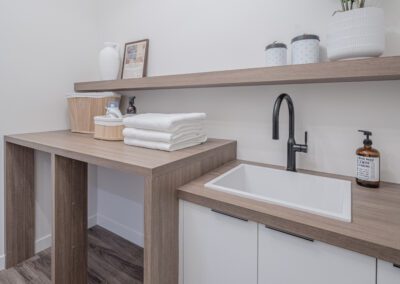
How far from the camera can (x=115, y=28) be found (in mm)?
1890

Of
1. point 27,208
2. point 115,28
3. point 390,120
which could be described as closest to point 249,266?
point 390,120

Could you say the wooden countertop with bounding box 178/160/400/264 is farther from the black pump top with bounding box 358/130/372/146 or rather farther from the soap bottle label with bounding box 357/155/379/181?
the black pump top with bounding box 358/130/372/146

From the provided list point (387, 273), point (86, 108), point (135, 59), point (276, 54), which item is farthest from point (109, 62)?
point (387, 273)

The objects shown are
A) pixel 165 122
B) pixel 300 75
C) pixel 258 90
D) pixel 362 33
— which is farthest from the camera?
pixel 258 90

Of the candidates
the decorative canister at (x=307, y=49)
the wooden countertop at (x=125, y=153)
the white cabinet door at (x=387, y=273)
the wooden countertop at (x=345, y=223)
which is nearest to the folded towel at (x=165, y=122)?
the wooden countertop at (x=125, y=153)

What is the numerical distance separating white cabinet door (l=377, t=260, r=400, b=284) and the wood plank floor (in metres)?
1.29

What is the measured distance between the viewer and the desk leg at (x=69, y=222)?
1247 mm

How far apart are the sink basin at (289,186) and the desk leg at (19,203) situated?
4.34 ft

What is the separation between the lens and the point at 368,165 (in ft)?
3.10

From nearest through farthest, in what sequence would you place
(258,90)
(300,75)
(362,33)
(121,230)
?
(362,33)
(300,75)
(258,90)
(121,230)

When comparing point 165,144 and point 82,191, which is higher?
point 165,144

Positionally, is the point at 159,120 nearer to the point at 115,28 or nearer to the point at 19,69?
the point at 19,69

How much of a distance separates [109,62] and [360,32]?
1495 mm

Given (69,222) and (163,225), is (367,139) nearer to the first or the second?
(163,225)
